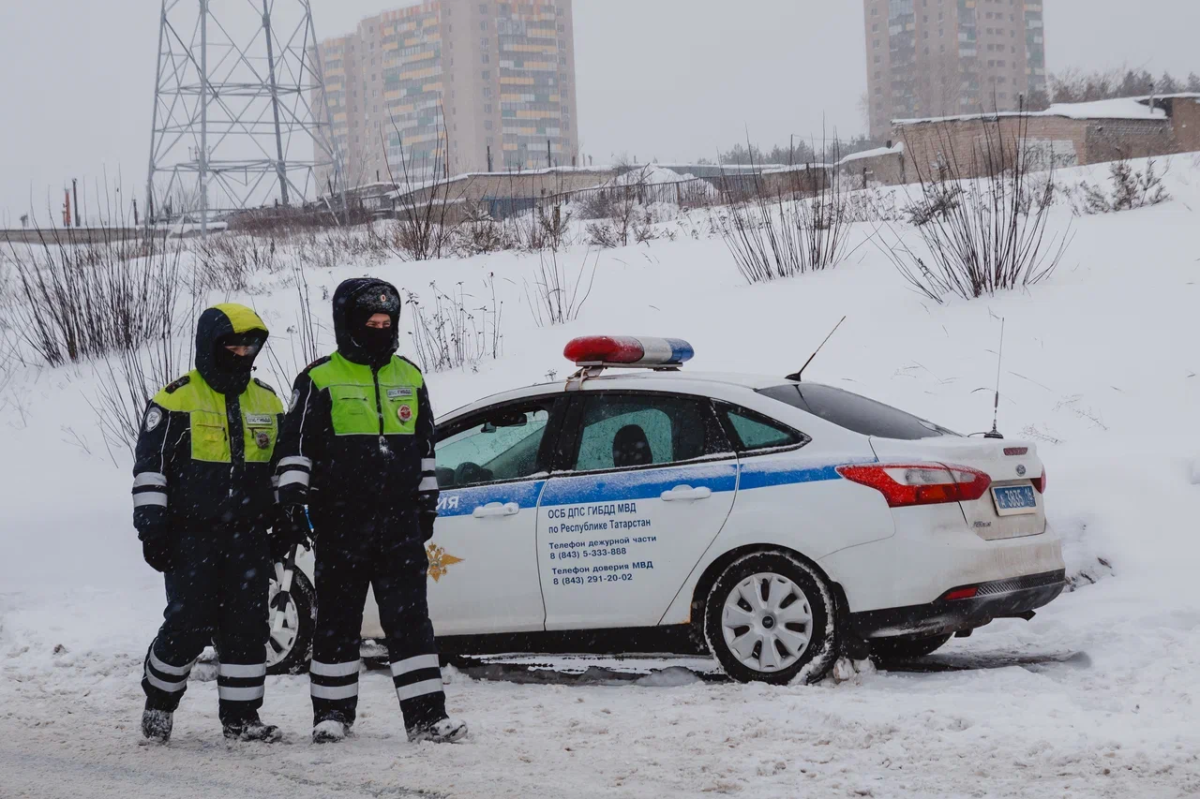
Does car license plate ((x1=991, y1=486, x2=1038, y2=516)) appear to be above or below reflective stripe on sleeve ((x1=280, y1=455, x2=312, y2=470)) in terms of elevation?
below

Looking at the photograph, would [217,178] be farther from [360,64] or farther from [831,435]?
[360,64]

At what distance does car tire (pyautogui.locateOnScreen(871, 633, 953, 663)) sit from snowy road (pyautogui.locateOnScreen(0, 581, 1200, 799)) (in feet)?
0.39

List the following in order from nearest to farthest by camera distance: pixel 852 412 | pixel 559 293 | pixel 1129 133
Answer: pixel 852 412 → pixel 559 293 → pixel 1129 133

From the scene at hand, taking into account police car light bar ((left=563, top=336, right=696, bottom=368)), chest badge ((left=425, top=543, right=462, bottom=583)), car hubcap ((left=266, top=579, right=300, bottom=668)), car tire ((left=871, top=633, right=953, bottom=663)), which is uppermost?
police car light bar ((left=563, top=336, right=696, bottom=368))

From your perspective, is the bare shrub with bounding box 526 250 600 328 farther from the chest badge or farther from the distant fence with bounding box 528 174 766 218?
the chest badge

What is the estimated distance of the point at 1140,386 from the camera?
1043 centimetres

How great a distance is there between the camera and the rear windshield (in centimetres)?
628

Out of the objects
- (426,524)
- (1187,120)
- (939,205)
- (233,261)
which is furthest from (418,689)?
(1187,120)

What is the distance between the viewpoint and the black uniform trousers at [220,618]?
5434 mm

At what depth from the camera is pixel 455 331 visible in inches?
581

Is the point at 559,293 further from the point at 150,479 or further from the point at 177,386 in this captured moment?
the point at 150,479

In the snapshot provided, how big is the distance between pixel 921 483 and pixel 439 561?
2.51 meters

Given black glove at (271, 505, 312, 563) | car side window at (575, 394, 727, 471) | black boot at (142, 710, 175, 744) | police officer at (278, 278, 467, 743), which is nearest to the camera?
police officer at (278, 278, 467, 743)

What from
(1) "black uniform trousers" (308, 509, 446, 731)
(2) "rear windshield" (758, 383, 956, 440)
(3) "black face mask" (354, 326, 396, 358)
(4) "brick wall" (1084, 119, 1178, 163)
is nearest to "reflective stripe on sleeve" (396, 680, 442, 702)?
(1) "black uniform trousers" (308, 509, 446, 731)
